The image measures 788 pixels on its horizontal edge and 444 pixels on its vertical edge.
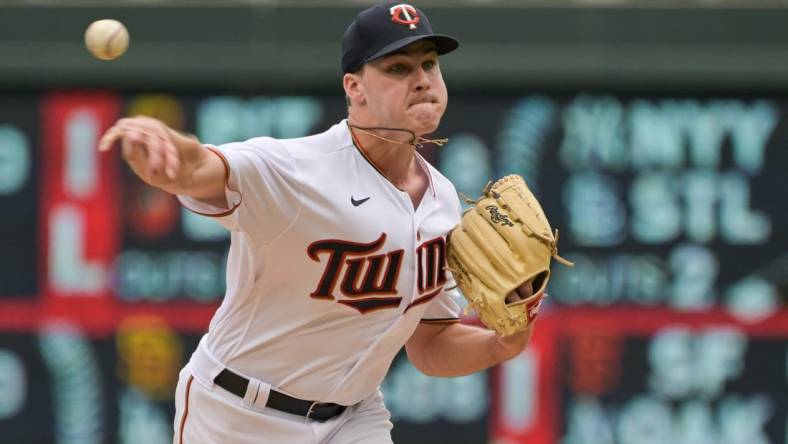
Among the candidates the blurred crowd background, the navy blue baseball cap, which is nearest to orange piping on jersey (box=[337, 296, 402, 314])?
the navy blue baseball cap

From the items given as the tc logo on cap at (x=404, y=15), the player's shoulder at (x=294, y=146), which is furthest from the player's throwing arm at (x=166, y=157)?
the tc logo on cap at (x=404, y=15)

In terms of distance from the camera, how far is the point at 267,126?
730 centimetres

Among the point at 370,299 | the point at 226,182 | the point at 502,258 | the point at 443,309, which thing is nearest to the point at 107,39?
the point at 226,182

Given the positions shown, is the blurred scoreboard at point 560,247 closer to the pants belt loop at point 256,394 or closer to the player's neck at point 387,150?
the player's neck at point 387,150

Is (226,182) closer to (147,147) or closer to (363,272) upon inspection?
(147,147)

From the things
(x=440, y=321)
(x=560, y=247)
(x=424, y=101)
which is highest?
(x=424, y=101)

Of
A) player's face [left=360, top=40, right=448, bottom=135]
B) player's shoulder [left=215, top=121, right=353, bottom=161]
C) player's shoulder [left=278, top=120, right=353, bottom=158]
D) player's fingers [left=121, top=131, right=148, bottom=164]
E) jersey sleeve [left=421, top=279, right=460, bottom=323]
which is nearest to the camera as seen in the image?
player's fingers [left=121, top=131, right=148, bottom=164]

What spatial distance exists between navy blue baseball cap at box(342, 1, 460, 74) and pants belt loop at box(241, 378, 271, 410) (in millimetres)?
841

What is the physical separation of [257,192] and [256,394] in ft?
1.94

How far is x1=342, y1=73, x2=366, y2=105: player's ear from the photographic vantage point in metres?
4.05

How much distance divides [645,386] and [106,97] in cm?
285

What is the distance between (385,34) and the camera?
156 inches

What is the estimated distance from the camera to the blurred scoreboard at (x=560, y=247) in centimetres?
727

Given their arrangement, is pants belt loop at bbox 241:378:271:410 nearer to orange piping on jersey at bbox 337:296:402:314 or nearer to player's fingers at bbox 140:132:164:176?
orange piping on jersey at bbox 337:296:402:314
